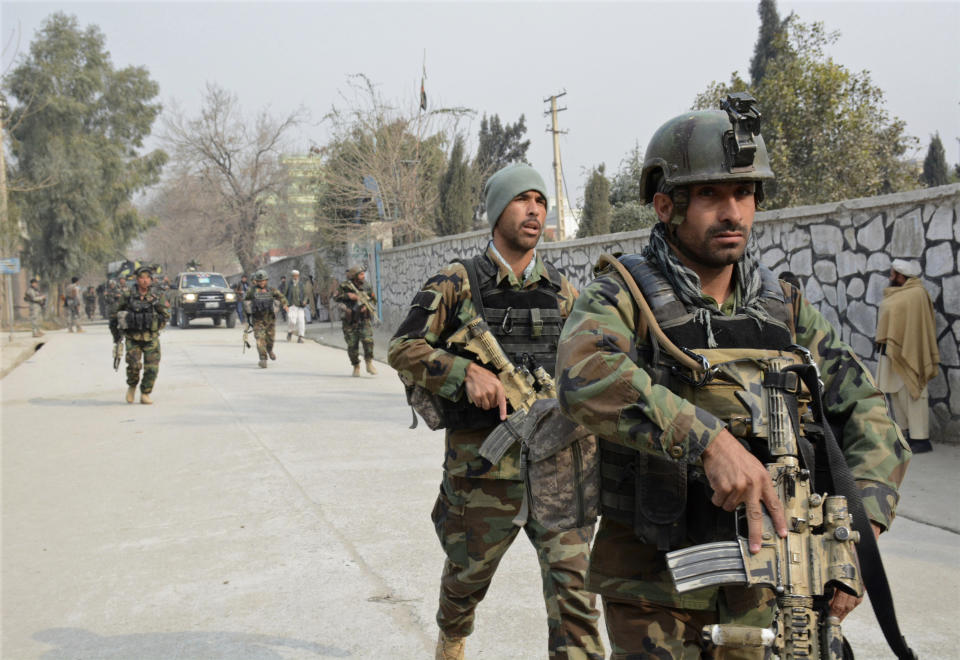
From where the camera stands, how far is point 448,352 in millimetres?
3301

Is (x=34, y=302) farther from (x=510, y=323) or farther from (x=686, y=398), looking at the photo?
(x=686, y=398)

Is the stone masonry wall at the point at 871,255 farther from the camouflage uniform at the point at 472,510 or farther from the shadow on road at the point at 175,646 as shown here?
the shadow on road at the point at 175,646

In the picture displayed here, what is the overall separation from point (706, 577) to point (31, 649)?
3294 millimetres

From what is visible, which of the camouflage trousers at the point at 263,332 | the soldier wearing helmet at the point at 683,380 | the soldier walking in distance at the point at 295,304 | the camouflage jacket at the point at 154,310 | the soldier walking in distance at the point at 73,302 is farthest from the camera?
the soldier walking in distance at the point at 73,302

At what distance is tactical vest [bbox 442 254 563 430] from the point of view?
10.6ft

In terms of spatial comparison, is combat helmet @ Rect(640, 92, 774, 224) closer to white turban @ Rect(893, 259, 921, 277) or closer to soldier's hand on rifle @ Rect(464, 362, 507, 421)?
soldier's hand on rifle @ Rect(464, 362, 507, 421)

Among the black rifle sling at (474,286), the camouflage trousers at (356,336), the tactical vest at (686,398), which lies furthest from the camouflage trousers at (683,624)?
the camouflage trousers at (356,336)

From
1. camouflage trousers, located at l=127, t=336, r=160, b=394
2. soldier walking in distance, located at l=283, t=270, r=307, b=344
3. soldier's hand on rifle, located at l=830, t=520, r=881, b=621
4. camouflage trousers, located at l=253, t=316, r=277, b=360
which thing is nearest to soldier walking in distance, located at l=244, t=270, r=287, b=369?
camouflage trousers, located at l=253, t=316, r=277, b=360

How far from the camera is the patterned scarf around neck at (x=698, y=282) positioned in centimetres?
196

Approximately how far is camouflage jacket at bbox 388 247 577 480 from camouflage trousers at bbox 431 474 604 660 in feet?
0.21

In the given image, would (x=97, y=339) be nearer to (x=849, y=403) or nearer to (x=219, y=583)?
(x=219, y=583)

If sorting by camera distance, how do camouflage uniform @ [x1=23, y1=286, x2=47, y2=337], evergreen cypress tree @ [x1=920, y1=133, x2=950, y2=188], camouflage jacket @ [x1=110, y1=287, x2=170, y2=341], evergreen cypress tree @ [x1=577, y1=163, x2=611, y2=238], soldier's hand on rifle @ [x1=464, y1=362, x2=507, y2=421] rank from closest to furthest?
1. soldier's hand on rifle @ [x1=464, y1=362, x2=507, y2=421]
2. camouflage jacket @ [x1=110, y1=287, x2=170, y2=341]
3. evergreen cypress tree @ [x1=577, y1=163, x2=611, y2=238]
4. camouflage uniform @ [x1=23, y1=286, x2=47, y2=337]
5. evergreen cypress tree @ [x1=920, y1=133, x2=950, y2=188]

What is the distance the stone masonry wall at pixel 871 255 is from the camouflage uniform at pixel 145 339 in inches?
257

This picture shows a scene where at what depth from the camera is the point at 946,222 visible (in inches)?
276
